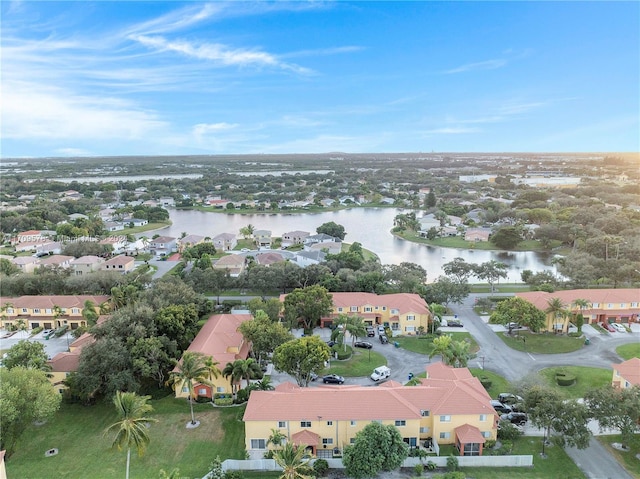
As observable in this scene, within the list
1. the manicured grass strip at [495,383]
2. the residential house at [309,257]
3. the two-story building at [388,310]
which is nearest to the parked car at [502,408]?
the manicured grass strip at [495,383]

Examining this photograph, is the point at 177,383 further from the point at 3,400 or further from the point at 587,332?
the point at 587,332

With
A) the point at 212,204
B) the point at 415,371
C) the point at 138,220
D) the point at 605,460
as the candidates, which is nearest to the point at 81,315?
the point at 415,371

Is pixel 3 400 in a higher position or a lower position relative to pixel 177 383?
higher

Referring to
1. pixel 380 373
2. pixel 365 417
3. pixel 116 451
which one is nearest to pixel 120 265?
pixel 116 451

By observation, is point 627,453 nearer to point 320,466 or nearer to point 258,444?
point 320,466

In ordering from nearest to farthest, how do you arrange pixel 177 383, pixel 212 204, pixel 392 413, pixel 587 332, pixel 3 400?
pixel 3 400 < pixel 392 413 < pixel 177 383 < pixel 587 332 < pixel 212 204

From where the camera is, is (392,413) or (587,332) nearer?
(392,413)

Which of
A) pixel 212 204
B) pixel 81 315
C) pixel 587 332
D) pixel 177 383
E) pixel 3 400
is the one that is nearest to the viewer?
pixel 3 400
